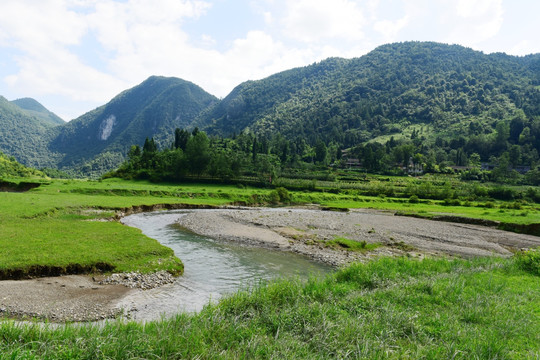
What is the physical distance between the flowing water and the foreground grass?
1.58m

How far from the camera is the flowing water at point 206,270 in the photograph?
15.8 meters

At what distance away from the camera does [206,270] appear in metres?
22.7

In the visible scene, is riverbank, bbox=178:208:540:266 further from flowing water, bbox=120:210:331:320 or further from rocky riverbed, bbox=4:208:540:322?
flowing water, bbox=120:210:331:320

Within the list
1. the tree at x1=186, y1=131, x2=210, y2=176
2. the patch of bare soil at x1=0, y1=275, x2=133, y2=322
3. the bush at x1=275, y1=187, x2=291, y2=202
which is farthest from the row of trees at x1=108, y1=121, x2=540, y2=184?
the patch of bare soil at x1=0, y1=275, x2=133, y2=322

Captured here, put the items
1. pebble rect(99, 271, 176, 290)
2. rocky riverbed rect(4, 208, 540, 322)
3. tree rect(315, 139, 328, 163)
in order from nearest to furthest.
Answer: rocky riverbed rect(4, 208, 540, 322), pebble rect(99, 271, 176, 290), tree rect(315, 139, 328, 163)

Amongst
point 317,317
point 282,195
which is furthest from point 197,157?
point 317,317

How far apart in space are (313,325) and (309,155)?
614 ft

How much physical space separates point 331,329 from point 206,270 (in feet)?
49.7

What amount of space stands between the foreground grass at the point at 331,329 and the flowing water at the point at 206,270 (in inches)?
62.1

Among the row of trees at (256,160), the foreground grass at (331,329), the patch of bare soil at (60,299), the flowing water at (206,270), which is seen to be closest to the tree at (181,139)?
the row of trees at (256,160)

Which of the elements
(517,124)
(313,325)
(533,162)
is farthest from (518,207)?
(517,124)

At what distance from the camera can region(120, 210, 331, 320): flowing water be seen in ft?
51.9

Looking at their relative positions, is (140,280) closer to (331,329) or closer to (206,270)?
(206,270)

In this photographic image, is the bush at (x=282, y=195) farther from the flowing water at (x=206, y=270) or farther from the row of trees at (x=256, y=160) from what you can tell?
the flowing water at (x=206, y=270)
